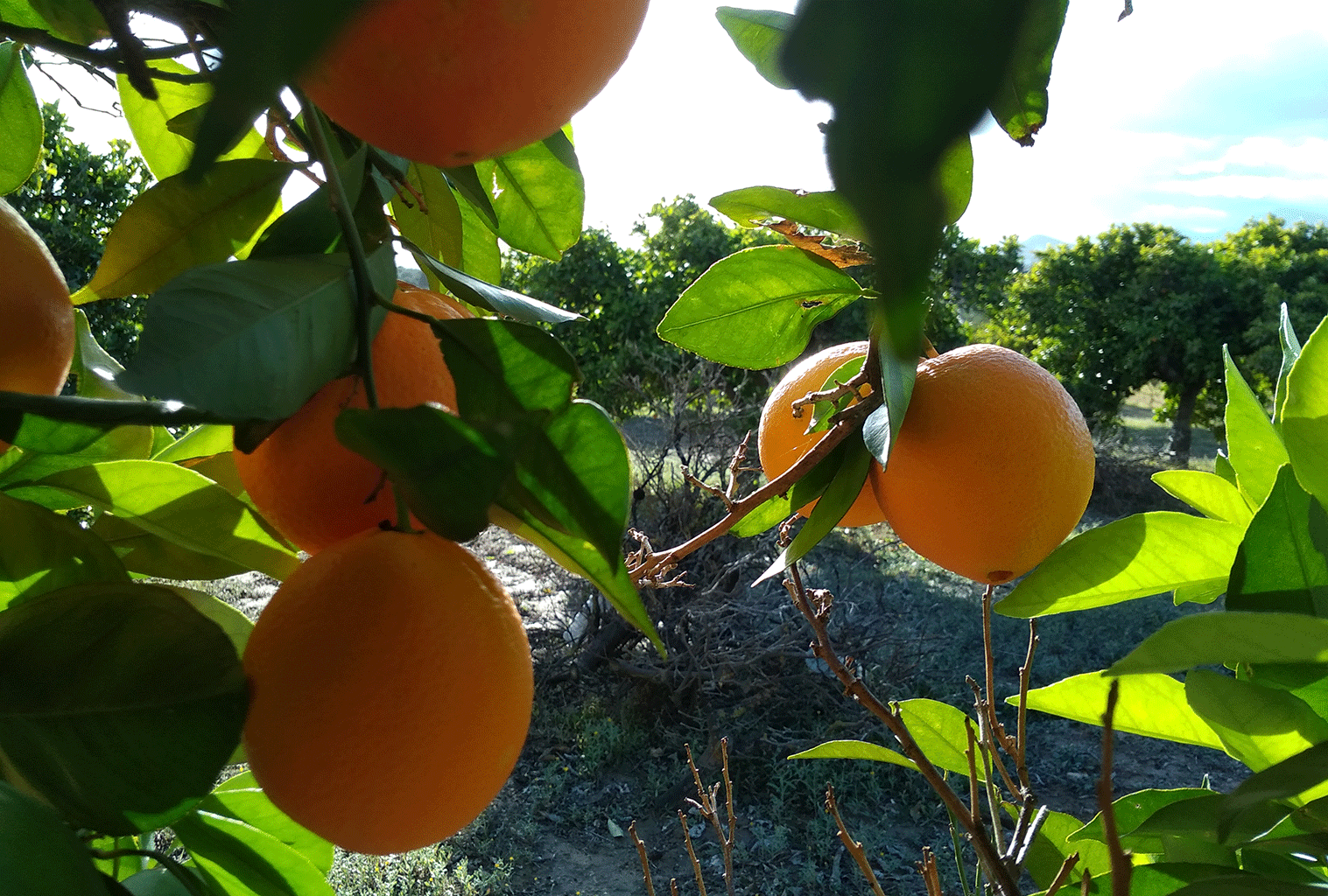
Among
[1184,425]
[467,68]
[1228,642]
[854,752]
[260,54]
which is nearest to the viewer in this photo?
[260,54]

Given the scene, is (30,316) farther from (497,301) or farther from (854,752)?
(854,752)

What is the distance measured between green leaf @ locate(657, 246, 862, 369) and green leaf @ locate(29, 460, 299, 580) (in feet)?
0.70

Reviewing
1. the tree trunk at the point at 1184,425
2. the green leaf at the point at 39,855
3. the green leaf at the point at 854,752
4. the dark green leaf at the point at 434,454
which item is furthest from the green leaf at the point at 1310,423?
the tree trunk at the point at 1184,425

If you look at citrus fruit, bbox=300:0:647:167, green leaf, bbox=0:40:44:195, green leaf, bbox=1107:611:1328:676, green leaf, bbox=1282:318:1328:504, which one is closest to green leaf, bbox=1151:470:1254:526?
green leaf, bbox=1282:318:1328:504

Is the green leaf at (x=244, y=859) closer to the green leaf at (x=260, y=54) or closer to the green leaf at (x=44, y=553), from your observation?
the green leaf at (x=44, y=553)

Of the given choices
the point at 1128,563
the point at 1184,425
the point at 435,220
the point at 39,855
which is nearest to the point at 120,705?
the point at 39,855

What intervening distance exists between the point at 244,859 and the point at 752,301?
358mm

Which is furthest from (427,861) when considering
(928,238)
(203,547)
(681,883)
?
(928,238)

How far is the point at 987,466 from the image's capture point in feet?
1.31

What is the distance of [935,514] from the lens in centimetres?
42

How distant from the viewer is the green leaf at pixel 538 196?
45cm

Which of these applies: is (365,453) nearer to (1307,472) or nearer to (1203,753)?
(1307,472)

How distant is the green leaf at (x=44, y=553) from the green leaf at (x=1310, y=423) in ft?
1.59

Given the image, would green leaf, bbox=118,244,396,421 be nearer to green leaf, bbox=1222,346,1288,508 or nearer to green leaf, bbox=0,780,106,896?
green leaf, bbox=0,780,106,896
